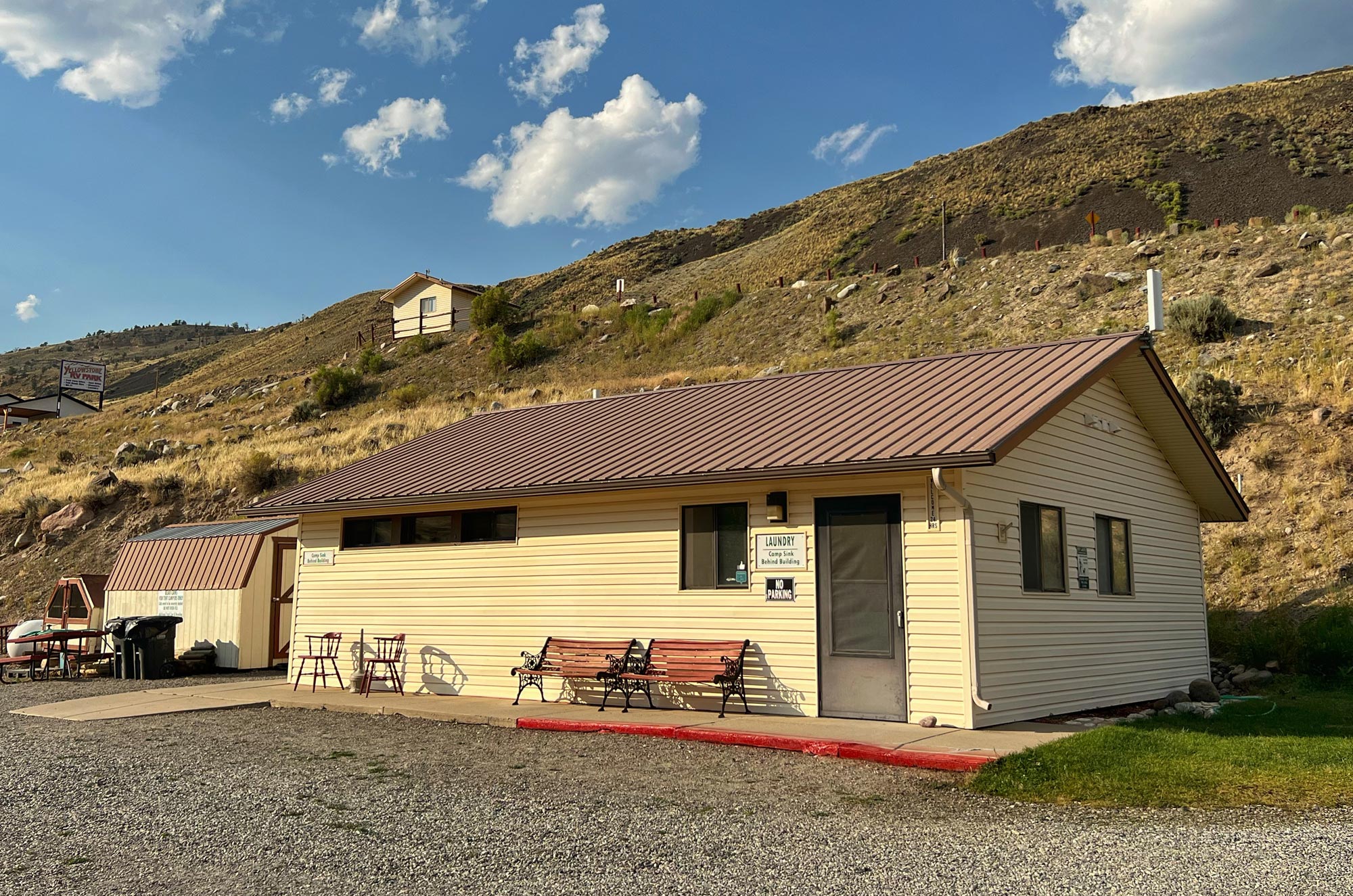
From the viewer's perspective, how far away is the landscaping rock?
1348 centimetres

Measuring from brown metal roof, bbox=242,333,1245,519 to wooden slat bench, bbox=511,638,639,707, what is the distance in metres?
1.89

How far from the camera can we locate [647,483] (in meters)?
12.1

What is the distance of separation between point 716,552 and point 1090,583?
4.52m

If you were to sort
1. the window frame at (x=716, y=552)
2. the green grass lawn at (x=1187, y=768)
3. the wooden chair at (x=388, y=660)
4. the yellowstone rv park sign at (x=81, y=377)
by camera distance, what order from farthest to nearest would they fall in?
the yellowstone rv park sign at (x=81, y=377) < the wooden chair at (x=388, y=660) < the window frame at (x=716, y=552) < the green grass lawn at (x=1187, y=768)

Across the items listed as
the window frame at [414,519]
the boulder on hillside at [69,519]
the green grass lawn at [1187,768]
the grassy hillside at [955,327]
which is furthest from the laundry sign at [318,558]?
the boulder on hillside at [69,519]

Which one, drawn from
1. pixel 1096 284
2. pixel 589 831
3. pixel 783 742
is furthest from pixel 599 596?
pixel 1096 284

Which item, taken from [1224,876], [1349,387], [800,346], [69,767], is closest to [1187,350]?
[1349,387]

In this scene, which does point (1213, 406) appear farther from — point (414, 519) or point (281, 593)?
point (281, 593)

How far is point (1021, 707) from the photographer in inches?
432

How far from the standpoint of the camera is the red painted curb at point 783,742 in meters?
8.67

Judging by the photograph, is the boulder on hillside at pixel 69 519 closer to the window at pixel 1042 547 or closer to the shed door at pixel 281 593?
the shed door at pixel 281 593

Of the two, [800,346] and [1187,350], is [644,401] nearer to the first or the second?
[1187,350]

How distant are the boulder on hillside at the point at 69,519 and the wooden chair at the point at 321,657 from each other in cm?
1812

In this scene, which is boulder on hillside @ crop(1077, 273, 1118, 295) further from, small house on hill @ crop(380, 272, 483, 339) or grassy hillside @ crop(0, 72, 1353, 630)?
small house on hill @ crop(380, 272, 483, 339)
